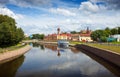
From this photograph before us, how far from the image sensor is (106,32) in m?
145

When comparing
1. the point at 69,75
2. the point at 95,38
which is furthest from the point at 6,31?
the point at 95,38

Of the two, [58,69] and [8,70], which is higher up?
[8,70]

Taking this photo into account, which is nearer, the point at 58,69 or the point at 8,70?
the point at 8,70

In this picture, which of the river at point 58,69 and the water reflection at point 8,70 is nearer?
the water reflection at point 8,70

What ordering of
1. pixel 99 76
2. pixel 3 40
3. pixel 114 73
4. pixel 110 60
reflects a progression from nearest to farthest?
pixel 99 76 → pixel 114 73 → pixel 110 60 → pixel 3 40

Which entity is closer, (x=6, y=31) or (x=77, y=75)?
(x=77, y=75)

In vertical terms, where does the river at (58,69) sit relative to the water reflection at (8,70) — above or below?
below

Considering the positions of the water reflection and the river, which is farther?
the river

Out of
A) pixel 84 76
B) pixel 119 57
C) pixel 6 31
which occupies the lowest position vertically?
pixel 84 76

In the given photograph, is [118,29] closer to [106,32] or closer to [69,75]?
[106,32]

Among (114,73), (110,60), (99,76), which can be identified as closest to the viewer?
(99,76)

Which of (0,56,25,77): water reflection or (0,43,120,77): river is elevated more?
(0,56,25,77): water reflection

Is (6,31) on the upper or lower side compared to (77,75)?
upper

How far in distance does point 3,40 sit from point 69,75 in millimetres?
38725
